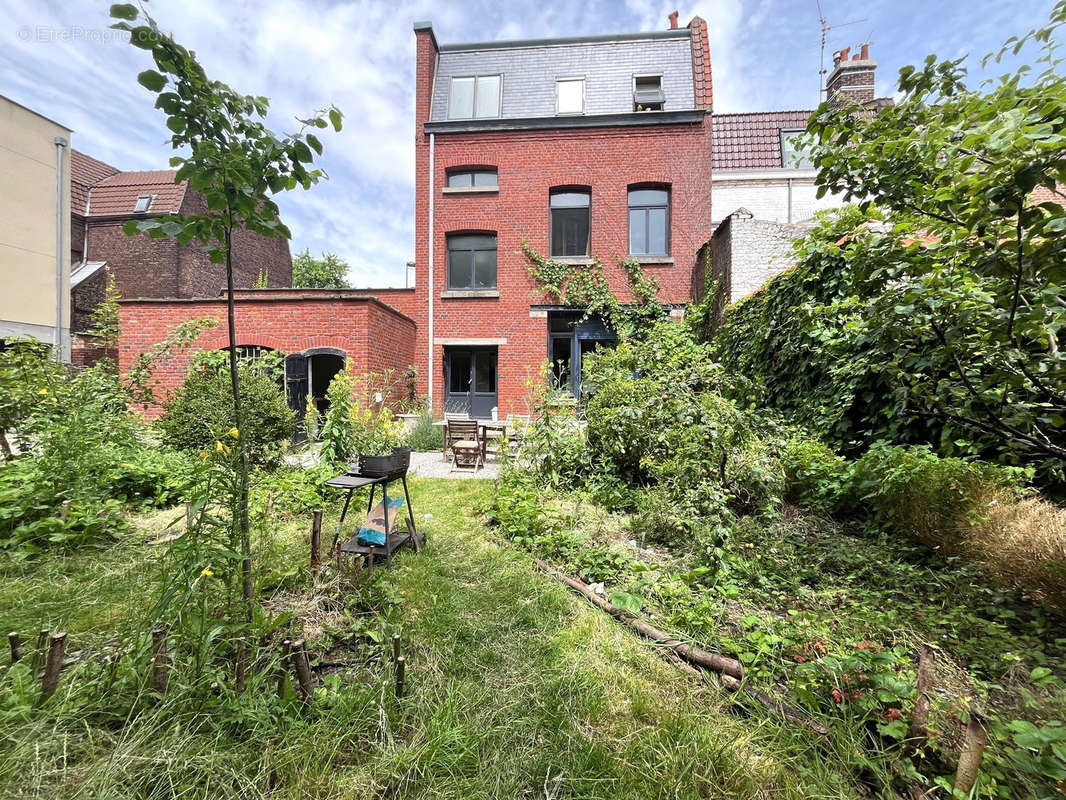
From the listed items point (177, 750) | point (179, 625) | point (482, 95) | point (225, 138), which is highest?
point (482, 95)

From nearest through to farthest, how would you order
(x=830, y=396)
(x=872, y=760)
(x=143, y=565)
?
1. (x=872, y=760)
2. (x=143, y=565)
3. (x=830, y=396)

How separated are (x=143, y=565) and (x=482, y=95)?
13.2 m

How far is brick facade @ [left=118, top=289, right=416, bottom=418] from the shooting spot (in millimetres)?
9672

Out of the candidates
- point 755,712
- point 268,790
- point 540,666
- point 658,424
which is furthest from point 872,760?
point 658,424

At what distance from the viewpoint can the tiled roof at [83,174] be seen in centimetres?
1838

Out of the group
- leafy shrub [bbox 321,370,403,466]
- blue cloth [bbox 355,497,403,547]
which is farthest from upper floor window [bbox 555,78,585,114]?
blue cloth [bbox 355,497,403,547]

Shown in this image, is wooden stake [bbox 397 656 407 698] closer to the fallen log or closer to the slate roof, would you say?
the fallen log

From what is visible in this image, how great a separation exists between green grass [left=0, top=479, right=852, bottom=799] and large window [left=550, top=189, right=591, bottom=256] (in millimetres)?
10605

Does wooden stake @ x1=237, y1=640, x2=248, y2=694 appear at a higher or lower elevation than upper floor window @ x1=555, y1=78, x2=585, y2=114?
lower

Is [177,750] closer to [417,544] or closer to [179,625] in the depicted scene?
[179,625]

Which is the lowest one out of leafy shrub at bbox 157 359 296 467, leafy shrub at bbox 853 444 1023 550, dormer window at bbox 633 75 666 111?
leafy shrub at bbox 853 444 1023 550

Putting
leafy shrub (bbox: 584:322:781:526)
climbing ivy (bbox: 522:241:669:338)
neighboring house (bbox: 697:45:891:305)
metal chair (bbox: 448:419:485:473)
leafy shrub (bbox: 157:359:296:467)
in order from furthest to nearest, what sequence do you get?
neighboring house (bbox: 697:45:891:305)
climbing ivy (bbox: 522:241:669:338)
metal chair (bbox: 448:419:485:473)
leafy shrub (bbox: 157:359:296:467)
leafy shrub (bbox: 584:322:781:526)

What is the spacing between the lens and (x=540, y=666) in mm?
2094

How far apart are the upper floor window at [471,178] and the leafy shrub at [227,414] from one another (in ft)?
25.8
